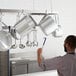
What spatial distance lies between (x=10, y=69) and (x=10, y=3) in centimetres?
66

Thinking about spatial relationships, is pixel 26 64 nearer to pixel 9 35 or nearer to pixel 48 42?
pixel 9 35

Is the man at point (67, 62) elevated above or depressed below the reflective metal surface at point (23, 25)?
below

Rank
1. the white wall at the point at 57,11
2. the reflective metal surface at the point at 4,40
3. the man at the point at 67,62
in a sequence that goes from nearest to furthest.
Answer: the man at the point at 67,62 < the reflective metal surface at the point at 4,40 < the white wall at the point at 57,11

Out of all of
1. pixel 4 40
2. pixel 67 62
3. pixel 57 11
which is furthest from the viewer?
pixel 57 11

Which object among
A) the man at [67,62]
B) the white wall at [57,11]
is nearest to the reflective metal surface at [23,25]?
the man at [67,62]

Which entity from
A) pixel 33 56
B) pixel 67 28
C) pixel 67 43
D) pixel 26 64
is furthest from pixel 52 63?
pixel 67 28

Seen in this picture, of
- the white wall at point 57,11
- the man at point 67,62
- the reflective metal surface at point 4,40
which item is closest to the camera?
the man at point 67,62

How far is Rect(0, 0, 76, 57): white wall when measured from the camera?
1.94m

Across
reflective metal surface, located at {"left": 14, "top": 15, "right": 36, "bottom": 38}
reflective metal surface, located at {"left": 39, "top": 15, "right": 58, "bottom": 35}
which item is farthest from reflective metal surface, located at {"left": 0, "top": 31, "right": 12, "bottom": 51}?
reflective metal surface, located at {"left": 39, "top": 15, "right": 58, "bottom": 35}

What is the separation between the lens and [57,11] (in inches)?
85.4

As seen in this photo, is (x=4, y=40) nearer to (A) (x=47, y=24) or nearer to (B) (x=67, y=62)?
(A) (x=47, y=24)

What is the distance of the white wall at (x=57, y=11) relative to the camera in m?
1.94

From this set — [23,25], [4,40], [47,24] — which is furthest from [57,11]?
[4,40]

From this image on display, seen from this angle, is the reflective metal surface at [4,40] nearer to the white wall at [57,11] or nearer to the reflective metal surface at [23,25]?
the reflective metal surface at [23,25]
